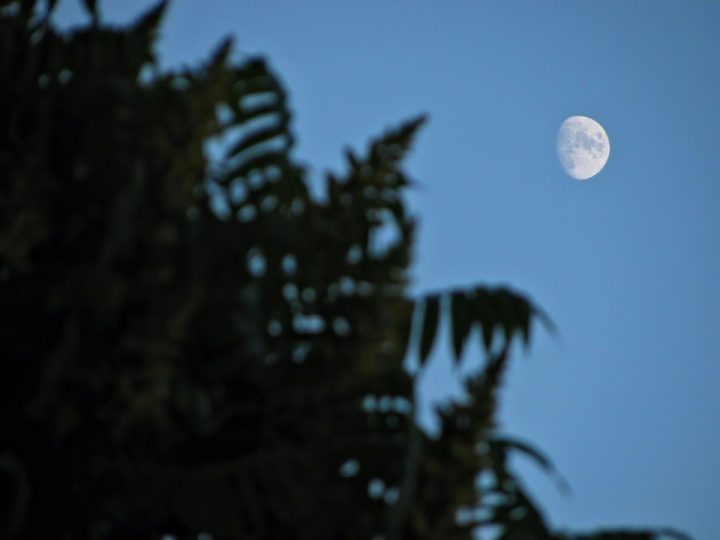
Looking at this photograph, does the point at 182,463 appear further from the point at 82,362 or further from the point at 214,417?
the point at 82,362

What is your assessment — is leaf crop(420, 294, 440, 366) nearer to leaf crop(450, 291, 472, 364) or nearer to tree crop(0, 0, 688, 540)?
leaf crop(450, 291, 472, 364)

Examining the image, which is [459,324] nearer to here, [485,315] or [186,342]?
[485,315]

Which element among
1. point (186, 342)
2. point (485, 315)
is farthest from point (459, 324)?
point (186, 342)

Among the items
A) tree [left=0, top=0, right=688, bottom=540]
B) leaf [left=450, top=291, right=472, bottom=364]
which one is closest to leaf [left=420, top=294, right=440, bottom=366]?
leaf [left=450, top=291, right=472, bottom=364]

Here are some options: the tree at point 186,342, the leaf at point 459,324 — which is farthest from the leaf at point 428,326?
the tree at point 186,342

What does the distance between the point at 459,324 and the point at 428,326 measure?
9 centimetres

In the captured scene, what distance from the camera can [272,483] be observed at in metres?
2.07

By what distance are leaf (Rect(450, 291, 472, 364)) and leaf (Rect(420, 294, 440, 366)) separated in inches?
2.0

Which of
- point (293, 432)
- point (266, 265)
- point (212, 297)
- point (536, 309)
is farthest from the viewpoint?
point (536, 309)

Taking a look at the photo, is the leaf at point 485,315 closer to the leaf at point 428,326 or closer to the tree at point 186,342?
the leaf at point 428,326

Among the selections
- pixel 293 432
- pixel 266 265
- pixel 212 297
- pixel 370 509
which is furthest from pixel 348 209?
pixel 370 509

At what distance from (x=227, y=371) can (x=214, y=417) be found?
0.47 ft

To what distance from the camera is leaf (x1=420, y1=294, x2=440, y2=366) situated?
108 inches

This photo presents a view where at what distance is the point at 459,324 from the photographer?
278cm
